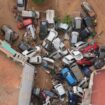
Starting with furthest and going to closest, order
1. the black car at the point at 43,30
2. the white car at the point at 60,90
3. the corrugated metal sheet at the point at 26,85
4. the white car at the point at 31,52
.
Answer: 1. the black car at the point at 43,30
2. the white car at the point at 31,52
3. the white car at the point at 60,90
4. the corrugated metal sheet at the point at 26,85

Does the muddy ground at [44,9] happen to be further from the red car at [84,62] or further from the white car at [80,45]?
the red car at [84,62]

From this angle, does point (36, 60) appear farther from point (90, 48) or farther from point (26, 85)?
point (90, 48)

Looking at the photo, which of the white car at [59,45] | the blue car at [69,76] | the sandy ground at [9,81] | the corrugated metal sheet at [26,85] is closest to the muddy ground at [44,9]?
the sandy ground at [9,81]

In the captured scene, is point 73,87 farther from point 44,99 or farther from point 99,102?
point 99,102

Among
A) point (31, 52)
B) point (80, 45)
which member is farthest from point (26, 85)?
point (80, 45)

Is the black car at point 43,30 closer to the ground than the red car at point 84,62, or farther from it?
farther from it

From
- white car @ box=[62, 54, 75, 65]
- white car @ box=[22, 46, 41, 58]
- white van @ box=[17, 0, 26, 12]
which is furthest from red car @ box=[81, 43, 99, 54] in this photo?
white van @ box=[17, 0, 26, 12]

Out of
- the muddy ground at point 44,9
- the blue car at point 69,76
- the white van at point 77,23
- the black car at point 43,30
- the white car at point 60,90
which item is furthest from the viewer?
the black car at point 43,30
